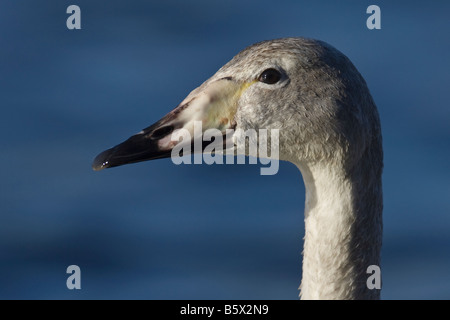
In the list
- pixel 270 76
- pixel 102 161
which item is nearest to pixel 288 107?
pixel 270 76

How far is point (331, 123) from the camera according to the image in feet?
17.4

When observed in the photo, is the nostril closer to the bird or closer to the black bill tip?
the bird

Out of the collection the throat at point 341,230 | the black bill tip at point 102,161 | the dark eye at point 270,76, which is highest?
the dark eye at point 270,76

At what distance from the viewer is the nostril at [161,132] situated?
546 centimetres

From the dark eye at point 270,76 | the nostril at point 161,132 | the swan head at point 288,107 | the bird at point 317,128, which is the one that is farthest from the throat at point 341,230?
the nostril at point 161,132

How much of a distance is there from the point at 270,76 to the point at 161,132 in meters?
0.65

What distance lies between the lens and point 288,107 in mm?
5395

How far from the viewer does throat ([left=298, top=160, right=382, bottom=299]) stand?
539 centimetres

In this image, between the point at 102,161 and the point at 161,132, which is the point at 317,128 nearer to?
the point at 161,132

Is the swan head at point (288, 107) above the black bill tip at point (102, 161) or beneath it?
above

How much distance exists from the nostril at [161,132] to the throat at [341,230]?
0.74 m

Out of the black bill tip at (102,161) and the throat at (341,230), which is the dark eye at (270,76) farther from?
the black bill tip at (102,161)

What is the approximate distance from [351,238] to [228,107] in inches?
37.5

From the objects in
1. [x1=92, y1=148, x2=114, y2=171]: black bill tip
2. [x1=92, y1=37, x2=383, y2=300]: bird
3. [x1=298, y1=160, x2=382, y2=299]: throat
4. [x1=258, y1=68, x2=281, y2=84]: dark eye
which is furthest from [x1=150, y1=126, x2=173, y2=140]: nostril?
[x1=298, y1=160, x2=382, y2=299]: throat
